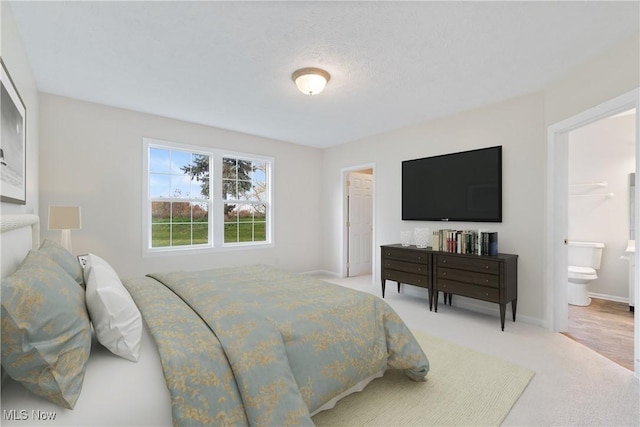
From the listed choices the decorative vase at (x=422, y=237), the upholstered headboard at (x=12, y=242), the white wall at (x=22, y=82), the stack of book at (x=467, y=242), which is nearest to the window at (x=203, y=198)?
the white wall at (x=22, y=82)

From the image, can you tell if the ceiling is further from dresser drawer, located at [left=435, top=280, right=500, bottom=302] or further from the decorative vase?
dresser drawer, located at [left=435, top=280, right=500, bottom=302]

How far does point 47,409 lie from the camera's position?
1.01 meters

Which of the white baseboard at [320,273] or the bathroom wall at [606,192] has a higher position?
the bathroom wall at [606,192]

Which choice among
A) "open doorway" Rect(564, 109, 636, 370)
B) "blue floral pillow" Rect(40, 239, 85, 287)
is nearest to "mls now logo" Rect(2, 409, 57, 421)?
"blue floral pillow" Rect(40, 239, 85, 287)

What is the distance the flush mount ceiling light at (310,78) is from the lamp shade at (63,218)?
2.62m

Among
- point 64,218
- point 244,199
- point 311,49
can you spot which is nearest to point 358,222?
point 244,199

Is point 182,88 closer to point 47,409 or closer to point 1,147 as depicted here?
point 1,147

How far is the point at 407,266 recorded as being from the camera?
3895 mm

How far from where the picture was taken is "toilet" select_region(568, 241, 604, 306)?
3.79 meters

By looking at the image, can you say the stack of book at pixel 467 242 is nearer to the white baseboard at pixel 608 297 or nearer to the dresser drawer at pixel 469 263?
the dresser drawer at pixel 469 263

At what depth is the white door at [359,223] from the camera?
5742 millimetres

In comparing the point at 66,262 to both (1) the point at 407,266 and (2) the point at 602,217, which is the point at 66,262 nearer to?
(1) the point at 407,266

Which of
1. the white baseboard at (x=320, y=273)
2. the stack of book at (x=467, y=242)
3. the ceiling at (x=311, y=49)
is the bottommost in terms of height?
the white baseboard at (x=320, y=273)

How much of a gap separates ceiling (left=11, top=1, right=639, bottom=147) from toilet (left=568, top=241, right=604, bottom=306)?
2434 millimetres
